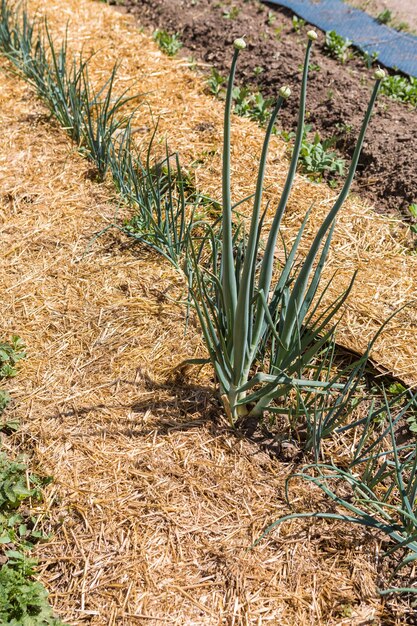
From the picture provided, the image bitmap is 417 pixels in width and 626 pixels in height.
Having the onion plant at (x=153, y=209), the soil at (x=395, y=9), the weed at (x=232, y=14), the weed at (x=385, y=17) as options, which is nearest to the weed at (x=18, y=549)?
the onion plant at (x=153, y=209)

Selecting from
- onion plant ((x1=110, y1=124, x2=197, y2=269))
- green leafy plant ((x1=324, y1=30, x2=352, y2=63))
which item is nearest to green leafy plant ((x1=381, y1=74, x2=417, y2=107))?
green leafy plant ((x1=324, y1=30, x2=352, y2=63))

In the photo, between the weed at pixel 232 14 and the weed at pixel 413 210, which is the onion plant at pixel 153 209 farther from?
the weed at pixel 232 14

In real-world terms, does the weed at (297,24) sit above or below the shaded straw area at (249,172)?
above

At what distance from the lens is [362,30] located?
4.80m

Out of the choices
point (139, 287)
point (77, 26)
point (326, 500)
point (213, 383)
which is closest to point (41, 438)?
point (213, 383)

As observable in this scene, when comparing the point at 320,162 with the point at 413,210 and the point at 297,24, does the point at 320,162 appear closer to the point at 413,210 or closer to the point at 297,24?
the point at 413,210

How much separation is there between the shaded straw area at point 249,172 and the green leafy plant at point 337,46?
613 mm

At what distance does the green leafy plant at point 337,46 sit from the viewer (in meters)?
4.59

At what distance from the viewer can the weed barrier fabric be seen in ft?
14.8

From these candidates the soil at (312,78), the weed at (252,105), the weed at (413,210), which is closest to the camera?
the weed at (413,210)

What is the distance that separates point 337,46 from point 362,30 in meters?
0.35

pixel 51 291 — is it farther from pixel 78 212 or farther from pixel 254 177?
pixel 254 177

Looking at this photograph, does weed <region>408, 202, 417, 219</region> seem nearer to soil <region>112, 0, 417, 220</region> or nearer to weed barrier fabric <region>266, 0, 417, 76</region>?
soil <region>112, 0, 417, 220</region>

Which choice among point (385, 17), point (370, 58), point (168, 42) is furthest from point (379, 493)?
point (385, 17)
